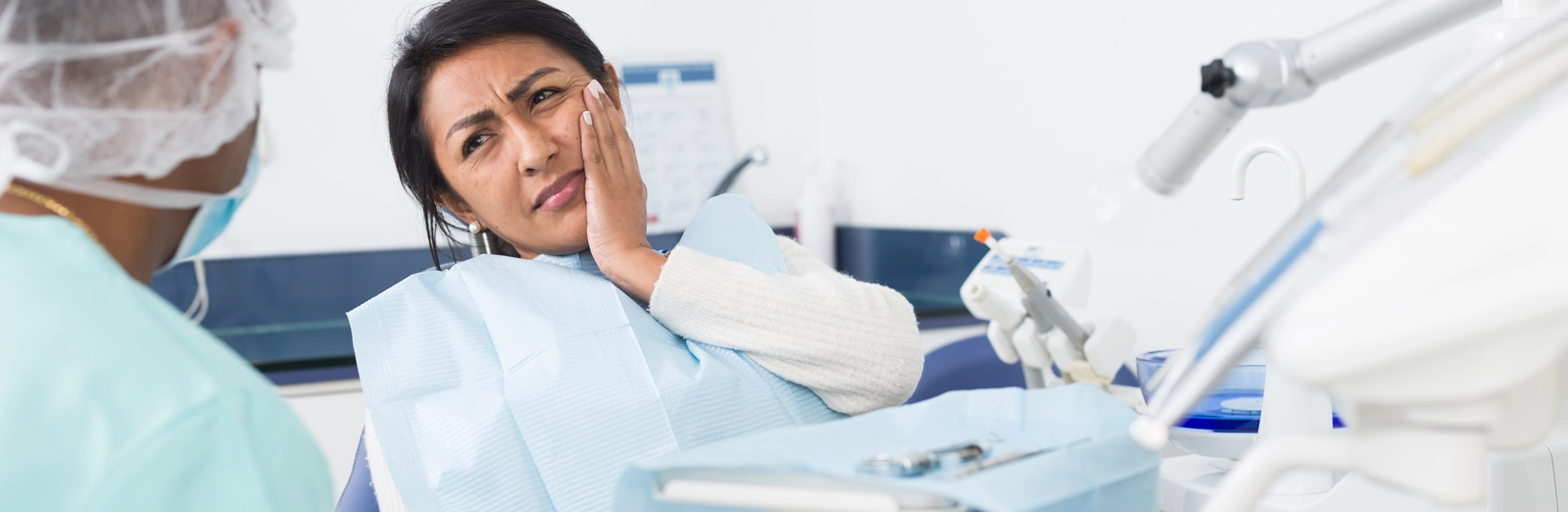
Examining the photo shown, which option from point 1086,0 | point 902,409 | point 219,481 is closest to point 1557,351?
point 902,409

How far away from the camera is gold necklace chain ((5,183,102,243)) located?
2.45 ft

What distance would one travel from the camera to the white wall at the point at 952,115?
1.52 meters

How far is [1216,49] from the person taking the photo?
157cm

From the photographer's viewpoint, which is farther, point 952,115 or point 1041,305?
point 952,115

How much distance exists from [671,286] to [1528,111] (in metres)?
0.85

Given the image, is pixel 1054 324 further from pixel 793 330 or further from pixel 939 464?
pixel 939 464

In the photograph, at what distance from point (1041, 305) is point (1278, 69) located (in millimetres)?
533

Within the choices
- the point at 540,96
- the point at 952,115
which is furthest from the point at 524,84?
the point at 952,115

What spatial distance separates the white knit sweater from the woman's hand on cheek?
0.05m

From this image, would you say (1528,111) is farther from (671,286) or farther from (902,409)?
(671,286)

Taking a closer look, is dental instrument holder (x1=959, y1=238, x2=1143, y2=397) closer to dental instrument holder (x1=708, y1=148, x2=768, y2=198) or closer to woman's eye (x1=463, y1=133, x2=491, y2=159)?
woman's eye (x1=463, y1=133, x2=491, y2=159)

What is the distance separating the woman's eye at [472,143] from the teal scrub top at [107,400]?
0.58 meters

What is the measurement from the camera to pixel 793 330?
3.87ft

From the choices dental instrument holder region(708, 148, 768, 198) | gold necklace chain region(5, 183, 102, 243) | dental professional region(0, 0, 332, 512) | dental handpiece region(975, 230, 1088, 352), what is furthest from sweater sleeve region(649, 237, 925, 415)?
dental instrument holder region(708, 148, 768, 198)
